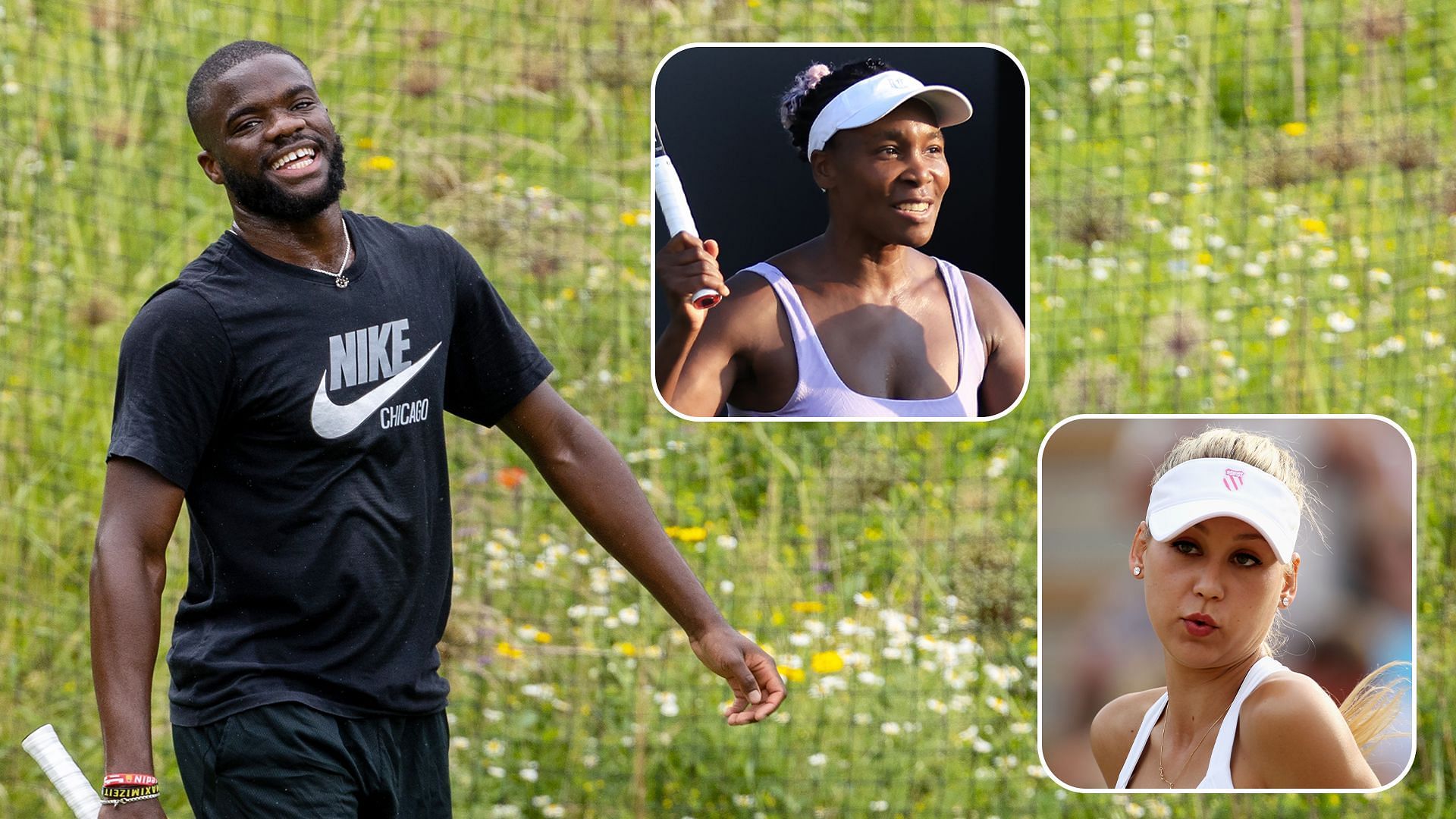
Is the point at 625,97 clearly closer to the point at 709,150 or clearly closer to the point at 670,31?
the point at 670,31

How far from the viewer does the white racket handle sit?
3260 millimetres

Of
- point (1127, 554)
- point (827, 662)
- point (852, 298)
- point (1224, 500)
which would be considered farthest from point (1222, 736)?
point (852, 298)

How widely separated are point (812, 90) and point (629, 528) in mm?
1215

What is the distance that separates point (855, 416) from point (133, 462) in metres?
1.71

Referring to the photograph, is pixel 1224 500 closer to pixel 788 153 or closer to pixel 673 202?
pixel 788 153

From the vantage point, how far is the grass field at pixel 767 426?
3639 millimetres

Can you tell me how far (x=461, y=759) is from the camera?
3781 mm

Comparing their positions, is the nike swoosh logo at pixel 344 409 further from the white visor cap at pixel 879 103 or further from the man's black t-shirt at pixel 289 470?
the white visor cap at pixel 879 103

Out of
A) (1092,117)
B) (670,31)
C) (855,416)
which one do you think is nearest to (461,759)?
(855,416)

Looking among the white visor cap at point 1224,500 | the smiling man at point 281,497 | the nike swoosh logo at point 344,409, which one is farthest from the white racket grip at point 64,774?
the white visor cap at point 1224,500

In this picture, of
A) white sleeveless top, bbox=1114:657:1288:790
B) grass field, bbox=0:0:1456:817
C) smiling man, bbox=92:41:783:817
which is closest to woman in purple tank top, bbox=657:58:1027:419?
grass field, bbox=0:0:1456:817

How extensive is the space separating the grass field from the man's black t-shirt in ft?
4.81

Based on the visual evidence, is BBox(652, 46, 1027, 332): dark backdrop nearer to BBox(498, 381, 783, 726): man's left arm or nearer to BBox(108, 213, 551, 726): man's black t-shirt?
BBox(498, 381, 783, 726): man's left arm

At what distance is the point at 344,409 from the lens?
2209 millimetres
